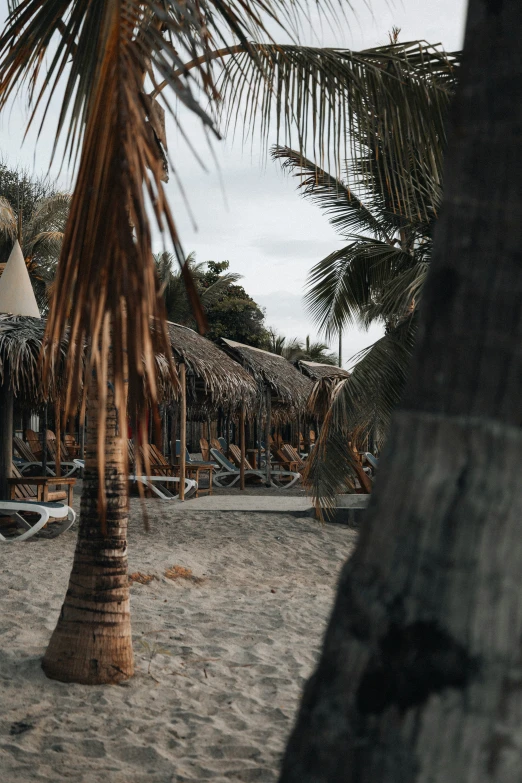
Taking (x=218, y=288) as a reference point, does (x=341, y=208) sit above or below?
below

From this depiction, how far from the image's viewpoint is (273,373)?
16.3 meters

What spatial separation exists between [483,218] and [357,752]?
823 millimetres

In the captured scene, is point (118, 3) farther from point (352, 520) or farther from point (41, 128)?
point (352, 520)

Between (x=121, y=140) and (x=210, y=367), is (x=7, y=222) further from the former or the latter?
(x=121, y=140)

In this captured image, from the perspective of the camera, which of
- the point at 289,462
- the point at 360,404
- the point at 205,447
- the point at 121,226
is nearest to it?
the point at 121,226

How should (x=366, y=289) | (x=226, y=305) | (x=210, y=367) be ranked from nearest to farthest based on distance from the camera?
(x=366, y=289)
(x=210, y=367)
(x=226, y=305)

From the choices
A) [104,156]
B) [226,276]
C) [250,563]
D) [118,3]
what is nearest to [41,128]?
[118,3]

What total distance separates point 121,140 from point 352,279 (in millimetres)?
7163

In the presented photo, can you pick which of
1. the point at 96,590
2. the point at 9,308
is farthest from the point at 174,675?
the point at 9,308

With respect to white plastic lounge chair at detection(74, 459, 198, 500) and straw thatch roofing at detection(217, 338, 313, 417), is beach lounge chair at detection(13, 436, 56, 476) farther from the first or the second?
straw thatch roofing at detection(217, 338, 313, 417)

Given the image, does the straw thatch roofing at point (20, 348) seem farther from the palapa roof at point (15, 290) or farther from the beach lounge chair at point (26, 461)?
the beach lounge chair at point (26, 461)

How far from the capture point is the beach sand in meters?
3.08

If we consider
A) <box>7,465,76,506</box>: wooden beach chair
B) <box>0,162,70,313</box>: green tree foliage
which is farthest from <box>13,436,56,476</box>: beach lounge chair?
<box>7,465,76,506</box>: wooden beach chair

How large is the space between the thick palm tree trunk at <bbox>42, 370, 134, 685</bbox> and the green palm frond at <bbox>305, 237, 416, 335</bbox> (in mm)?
4587
